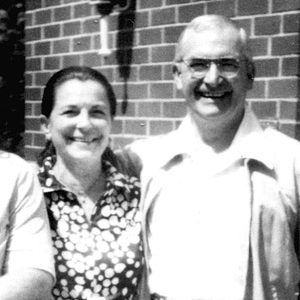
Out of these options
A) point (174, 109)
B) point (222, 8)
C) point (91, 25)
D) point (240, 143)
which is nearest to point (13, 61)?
point (91, 25)

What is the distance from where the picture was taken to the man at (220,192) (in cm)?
278

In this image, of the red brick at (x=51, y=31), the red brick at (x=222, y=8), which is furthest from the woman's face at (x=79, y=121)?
the red brick at (x=51, y=31)

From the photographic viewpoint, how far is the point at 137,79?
420 cm

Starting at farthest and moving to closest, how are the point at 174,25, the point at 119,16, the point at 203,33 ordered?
the point at 119,16 → the point at 174,25 → the point at 203,33

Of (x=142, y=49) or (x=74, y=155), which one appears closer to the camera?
(x=74, y=155)

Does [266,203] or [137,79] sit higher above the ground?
[137,79]

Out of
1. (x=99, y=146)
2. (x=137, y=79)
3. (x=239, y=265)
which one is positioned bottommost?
(x=239, y=265)

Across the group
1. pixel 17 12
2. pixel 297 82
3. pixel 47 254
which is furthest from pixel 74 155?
pixel 17 12

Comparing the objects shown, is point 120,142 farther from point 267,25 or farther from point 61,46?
point 267,25

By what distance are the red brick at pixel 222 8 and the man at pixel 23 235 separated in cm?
166

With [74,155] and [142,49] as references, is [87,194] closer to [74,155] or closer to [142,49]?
[74,155]

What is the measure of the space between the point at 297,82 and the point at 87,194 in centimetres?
116

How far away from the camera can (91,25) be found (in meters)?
4.50

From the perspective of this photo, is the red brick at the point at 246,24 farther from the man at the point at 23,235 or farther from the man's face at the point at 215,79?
the man at the point at 23,235
